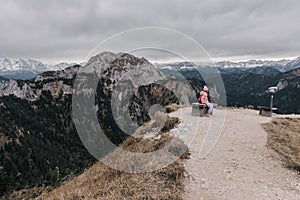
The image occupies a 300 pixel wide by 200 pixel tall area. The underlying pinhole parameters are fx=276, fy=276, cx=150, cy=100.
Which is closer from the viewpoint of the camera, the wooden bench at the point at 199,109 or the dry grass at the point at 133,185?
the dry grass at the point at 133,185

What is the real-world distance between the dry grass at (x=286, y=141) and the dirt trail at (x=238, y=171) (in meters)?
0.49

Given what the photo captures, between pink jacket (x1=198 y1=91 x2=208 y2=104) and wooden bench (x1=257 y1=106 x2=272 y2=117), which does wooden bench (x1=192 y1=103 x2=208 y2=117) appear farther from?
wooden bench (x1=257 y1=106 x2=272 y2=117)

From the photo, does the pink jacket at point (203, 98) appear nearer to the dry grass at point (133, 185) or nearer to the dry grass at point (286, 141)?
the dry grass at point (286, 141)

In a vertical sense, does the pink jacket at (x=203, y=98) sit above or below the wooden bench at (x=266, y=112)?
above

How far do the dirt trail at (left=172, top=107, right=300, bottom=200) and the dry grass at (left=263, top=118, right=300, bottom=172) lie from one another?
Result: 19.2 inches

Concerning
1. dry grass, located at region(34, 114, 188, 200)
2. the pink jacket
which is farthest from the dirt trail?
the pink jacket

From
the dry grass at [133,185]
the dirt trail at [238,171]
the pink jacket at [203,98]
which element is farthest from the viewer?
the pink jacket at [203,98]

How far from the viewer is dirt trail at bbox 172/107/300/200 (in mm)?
13023

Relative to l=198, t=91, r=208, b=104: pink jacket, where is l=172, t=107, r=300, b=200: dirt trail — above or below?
below

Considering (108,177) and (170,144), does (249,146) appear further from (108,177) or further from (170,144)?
(108,177)

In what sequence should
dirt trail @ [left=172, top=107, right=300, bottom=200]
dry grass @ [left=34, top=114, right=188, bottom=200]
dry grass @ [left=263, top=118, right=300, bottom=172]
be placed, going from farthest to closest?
dry grass @ [left=263, top=118, right=300, bottom=172] < dirt trail @ [left=172, top=107, right=300, bottom=200] < dry grass @ [left=34, top=114, right=188, bottom=200]

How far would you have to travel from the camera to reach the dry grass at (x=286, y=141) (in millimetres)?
16328

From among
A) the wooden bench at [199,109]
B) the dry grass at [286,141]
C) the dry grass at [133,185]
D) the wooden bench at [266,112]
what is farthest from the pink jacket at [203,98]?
the dry grass at [133,185]

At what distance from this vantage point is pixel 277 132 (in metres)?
20.7
